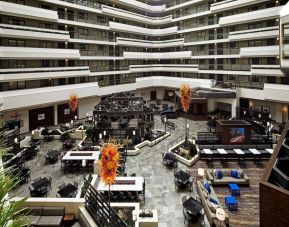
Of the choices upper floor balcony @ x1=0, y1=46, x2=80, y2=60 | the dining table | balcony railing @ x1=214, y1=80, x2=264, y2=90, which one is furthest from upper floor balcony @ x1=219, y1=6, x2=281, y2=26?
the dining table

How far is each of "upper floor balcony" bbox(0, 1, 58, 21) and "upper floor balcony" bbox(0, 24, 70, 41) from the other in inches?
54.9

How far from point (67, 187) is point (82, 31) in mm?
31709

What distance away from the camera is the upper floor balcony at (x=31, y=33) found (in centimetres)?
2893

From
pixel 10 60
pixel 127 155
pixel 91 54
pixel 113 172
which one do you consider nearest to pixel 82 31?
pixel 91 54

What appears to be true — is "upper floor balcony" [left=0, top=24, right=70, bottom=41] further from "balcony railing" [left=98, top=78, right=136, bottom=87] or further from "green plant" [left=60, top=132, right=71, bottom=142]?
"green plant" [left=60, top=132, right=71, bottom=142]

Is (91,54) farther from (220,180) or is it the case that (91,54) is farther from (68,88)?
(220,180)

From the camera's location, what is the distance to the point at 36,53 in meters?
31.9

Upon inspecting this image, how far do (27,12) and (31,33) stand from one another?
96.3 inches

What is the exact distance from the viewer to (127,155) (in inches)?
987

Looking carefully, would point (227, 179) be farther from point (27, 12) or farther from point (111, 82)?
point (111, 82)

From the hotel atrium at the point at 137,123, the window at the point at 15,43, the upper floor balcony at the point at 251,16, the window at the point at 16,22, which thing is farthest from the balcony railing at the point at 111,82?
the upper floor balcony at the point at 251,16

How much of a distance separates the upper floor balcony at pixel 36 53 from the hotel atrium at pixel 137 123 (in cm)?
15

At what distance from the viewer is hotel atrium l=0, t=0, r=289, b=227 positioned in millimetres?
12982

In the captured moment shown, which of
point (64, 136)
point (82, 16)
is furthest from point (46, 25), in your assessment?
point (64, 136)
